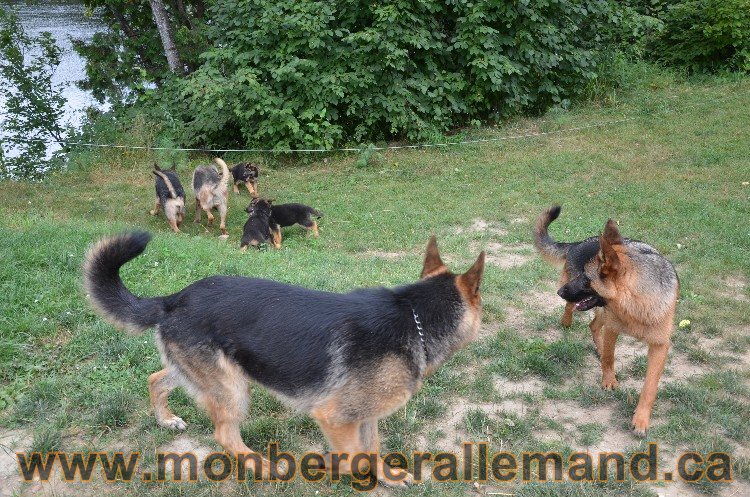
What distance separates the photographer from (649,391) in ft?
14.8

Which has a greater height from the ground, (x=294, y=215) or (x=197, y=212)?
(x=197, y=212)

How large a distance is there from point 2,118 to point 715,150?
16018 mm

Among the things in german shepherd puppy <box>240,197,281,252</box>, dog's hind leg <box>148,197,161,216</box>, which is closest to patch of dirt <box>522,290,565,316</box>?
german shepherd puppy <box>240,197,281,252</box>

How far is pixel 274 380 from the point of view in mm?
3703

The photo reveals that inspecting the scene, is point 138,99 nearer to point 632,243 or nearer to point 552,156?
point 552,156

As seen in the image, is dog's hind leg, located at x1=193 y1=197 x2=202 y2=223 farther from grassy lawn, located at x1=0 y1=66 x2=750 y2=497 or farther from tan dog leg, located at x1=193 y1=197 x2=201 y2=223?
grassy lawn, located at x1=0 y1=66 x2=750 y2=497

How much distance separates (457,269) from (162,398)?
4.29 m

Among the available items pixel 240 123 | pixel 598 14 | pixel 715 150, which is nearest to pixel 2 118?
pixel 240 123

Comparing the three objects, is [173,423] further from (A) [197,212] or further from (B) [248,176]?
(B) [248,176]

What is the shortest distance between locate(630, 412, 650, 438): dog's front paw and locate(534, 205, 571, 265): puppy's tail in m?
1.65

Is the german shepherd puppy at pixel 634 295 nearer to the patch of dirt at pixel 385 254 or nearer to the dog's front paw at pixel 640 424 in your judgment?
the dog's front paw at pixel 640 424

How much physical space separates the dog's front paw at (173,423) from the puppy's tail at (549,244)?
3486mm

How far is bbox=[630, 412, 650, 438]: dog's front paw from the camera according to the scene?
4410 millimetres

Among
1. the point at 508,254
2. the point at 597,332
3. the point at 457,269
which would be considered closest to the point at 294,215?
the point at 457,269
